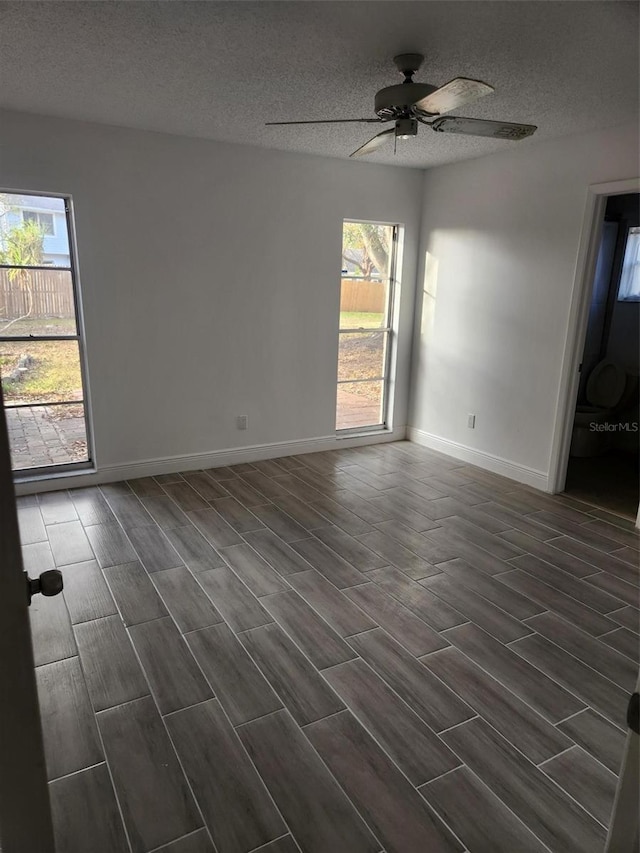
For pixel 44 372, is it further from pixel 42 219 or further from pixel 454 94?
pixel 454 94

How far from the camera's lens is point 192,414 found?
4.62 meters

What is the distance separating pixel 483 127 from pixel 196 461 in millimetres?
3250

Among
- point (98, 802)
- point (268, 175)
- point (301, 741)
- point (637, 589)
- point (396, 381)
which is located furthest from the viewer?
point (396, 381)

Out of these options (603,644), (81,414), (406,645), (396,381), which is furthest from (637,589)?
(81,414)

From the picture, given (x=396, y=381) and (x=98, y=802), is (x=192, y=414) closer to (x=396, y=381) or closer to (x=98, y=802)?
(x=396, y=381)

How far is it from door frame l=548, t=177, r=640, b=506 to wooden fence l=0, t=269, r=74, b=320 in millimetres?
3699

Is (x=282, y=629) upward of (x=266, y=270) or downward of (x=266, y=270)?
downward

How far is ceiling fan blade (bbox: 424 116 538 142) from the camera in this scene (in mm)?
2645

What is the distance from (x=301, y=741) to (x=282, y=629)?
2.14 ft

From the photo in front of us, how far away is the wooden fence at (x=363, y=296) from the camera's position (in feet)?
17.0

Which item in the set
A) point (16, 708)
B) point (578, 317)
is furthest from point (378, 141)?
point (16, 708)

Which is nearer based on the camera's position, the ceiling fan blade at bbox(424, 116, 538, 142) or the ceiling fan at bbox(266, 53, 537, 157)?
the ceiling fan at bbox(266, 53, 537, 157)

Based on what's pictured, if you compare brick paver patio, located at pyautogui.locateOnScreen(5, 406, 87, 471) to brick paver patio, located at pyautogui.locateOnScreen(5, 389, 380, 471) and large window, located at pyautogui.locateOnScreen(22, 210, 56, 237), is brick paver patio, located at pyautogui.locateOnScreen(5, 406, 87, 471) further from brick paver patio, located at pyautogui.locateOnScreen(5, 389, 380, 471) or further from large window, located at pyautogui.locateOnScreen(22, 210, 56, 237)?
large window, located at pyautogui.locateOnScreen(22, 210, 56, 237)

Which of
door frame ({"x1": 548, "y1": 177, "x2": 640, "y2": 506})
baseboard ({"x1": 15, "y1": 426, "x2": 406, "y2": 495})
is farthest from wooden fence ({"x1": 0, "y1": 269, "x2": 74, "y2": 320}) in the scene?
door frame ({"x1": 548, "y1": 177, "x2": 640, "y2": 506})
